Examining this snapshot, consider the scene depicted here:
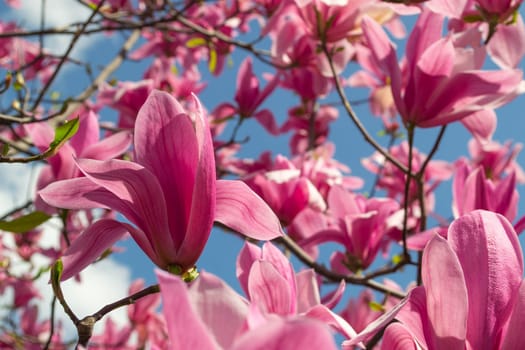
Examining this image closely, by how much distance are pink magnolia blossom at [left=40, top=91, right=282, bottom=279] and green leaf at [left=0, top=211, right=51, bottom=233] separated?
14 centimetres

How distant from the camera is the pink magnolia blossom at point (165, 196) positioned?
722mm

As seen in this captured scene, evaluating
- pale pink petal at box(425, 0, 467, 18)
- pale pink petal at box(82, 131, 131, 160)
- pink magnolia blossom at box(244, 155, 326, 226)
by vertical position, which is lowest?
pink magnolia blossom at box(244, 155, 326, 226)

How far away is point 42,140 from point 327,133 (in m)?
1.86

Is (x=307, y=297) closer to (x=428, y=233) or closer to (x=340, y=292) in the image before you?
(x=340, y=292)

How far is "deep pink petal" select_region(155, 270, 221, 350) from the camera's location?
1.19 feet

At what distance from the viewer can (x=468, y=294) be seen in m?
0.60


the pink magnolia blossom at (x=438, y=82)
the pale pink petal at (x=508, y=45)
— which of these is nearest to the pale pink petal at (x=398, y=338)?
the pink magnolia blossom at (x=438, y=82)

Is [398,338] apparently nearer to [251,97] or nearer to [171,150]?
[171,150]

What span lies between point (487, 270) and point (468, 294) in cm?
3

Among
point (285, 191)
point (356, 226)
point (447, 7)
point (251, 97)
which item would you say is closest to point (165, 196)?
point (447, 7)

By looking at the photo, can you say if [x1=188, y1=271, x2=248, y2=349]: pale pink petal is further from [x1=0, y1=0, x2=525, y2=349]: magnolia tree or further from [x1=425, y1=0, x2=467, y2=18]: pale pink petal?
Answer: [x1=425, y1=0, x2=467, y2=18]: pale pink petal

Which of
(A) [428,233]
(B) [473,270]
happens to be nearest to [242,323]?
(B) [473,270]

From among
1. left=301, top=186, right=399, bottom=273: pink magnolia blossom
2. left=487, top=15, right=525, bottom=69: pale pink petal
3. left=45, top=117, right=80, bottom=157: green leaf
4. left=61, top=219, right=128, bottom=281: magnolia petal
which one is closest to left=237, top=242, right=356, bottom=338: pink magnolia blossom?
left=61, top=219, right=128, bottom=281: magnolia petal

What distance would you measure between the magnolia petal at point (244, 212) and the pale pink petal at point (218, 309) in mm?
299
